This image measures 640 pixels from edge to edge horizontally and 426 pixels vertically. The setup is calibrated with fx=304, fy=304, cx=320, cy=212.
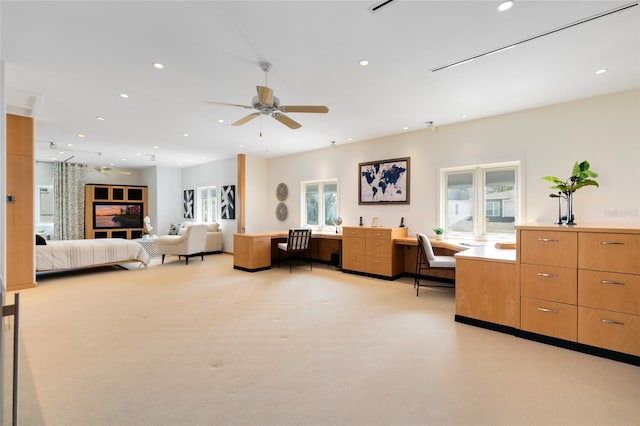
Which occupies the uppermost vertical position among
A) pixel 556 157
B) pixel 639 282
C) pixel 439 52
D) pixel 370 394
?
pixel 439 52

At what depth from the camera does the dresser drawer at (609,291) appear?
2.51 metres

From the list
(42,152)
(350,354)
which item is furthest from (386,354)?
(42,152)

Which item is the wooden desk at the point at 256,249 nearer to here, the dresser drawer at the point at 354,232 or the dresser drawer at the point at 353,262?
the dresser drawer at the point at 354,232

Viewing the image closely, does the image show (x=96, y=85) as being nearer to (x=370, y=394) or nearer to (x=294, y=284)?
(x=294, y=284)

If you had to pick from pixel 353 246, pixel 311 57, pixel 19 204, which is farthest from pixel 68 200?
pixel 311 57

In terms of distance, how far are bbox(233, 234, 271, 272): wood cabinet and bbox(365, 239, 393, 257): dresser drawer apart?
6.89 ft

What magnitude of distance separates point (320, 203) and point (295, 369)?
5099 millimetres

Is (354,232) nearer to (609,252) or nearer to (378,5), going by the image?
(609,252)

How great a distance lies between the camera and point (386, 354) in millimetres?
2654

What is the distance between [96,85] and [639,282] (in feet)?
19.0

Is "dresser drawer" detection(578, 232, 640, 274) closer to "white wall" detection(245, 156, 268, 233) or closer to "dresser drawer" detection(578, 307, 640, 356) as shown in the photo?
"dresser drawer" detection(578, 307, 640, 356)

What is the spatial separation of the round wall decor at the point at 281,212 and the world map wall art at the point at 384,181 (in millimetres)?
2366

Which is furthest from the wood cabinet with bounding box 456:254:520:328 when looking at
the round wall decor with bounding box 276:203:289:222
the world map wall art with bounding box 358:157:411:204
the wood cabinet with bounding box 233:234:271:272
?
the round wall decor with bounding box 276:203:289:222

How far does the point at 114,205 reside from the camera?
33.8 ft
